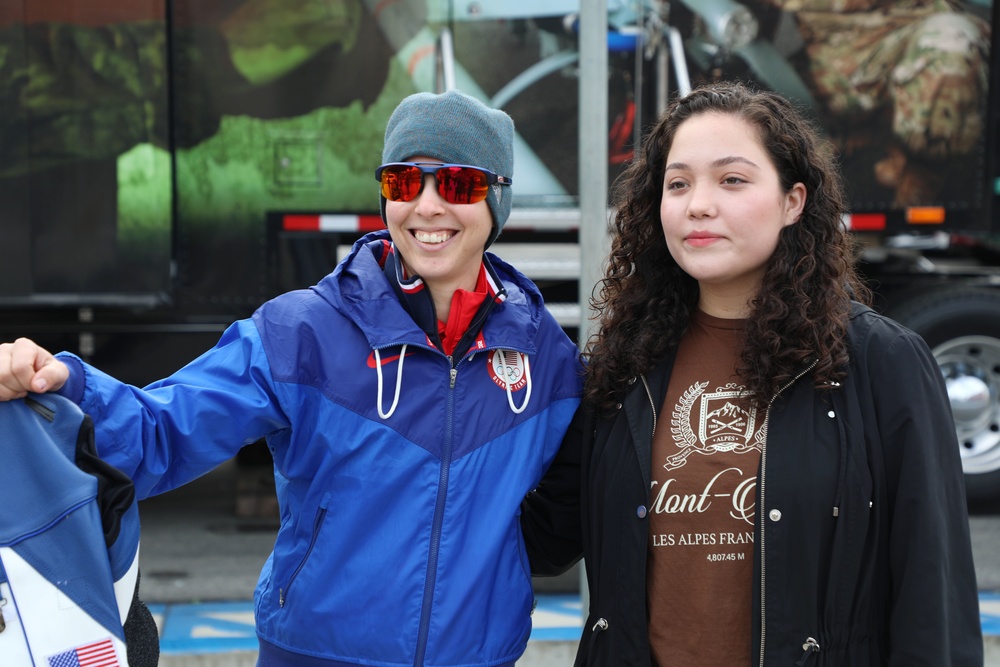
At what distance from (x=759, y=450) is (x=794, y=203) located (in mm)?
469

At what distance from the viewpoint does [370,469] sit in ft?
6.40

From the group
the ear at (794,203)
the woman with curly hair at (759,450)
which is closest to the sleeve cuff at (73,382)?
the woman with curly hair at (759,450)

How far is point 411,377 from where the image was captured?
1997 mm

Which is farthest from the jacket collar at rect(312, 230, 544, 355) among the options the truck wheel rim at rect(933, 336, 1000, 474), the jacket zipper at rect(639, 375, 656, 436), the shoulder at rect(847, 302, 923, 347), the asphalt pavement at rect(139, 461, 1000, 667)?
the truck wheel rim at rect(933, 336, 1000, 474)

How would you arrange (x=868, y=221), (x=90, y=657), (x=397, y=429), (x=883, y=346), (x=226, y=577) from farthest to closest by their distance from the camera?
(x=868, y=221) < (x=226, y=577) < (x=397, y=429) < (x=883, y=346) < (x=90, y=657)

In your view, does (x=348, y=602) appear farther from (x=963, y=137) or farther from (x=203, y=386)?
(x=963, y=137)

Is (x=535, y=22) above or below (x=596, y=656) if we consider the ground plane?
above

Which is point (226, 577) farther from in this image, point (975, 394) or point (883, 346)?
point (975, 394)

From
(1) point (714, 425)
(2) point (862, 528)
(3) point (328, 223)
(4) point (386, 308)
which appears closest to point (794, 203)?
(1) point (714, 425)

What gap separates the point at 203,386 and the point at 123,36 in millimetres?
3537

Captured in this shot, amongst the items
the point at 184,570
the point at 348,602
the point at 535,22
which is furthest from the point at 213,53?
the point at 348,602

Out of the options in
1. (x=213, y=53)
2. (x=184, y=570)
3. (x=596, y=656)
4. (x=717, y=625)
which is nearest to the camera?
(x=717, y=625)

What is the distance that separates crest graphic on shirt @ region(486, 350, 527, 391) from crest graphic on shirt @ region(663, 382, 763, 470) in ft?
0.98

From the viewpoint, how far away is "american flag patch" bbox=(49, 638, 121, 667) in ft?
5.54
